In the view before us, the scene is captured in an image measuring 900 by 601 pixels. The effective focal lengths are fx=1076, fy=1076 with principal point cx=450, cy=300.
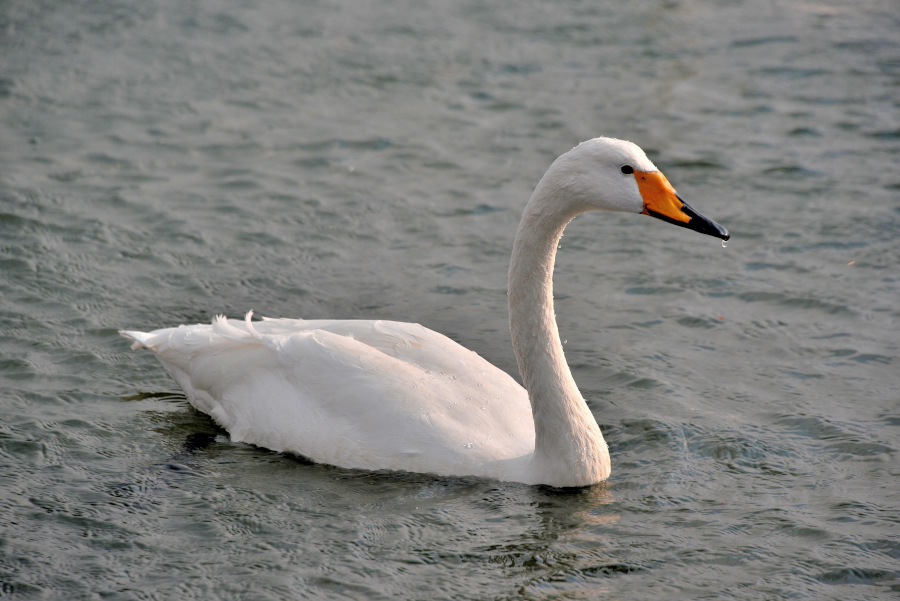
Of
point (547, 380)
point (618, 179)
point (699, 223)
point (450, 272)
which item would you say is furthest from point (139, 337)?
point (699, 223)

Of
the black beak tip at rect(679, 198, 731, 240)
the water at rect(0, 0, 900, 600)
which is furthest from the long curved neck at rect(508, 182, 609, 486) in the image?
the black beak tip at rect(679, 198, 731, 240)

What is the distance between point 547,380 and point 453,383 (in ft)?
2.09

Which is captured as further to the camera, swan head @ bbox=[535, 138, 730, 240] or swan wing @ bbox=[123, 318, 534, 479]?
swan wing @ bbox=[123, 318, 534, 479]

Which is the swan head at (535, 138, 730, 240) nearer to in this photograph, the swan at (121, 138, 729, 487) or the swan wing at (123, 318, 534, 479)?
the swan at (121, 138, 729, 487)

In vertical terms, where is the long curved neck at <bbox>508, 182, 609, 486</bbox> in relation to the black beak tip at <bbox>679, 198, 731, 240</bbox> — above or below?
below

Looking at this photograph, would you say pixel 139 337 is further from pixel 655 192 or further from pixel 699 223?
pixel 699 223

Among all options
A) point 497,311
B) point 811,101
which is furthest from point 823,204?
point 497,311

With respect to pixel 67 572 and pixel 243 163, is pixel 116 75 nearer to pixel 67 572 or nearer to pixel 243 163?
pixel 243 163

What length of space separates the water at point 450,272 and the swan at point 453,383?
0.18 metres

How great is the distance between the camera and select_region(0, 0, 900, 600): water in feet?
19.6

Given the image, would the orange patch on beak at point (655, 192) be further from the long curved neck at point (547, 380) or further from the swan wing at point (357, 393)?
the swan wing at point (357, 393)

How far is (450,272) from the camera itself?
31.6 feet

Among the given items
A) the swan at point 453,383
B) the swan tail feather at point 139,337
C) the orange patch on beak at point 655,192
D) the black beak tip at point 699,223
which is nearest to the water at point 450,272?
the swan at point 453,383

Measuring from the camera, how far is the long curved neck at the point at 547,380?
636 centimetres
